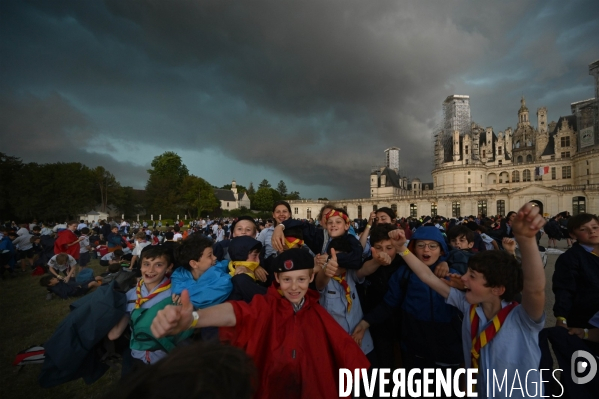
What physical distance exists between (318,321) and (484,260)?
1408mm

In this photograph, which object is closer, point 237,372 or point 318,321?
point 237,372

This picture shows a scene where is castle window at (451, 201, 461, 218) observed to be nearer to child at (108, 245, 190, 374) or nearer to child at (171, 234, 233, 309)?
child at (171, 234, 233, 309)

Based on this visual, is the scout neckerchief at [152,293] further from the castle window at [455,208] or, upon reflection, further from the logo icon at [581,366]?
the castle window at [455,208]

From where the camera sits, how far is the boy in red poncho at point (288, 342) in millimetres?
1804

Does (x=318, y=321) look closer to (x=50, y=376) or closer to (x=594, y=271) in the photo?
(x=50, y=376)

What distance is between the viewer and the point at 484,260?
2197mm

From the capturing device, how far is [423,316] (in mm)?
2768

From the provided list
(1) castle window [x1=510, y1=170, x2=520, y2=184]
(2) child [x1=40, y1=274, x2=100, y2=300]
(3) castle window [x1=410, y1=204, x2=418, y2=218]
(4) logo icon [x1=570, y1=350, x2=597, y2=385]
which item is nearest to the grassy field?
(2) child [x1=40, y1=274, x2=100, y2=300]

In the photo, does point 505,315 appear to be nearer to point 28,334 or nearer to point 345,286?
point 345,286

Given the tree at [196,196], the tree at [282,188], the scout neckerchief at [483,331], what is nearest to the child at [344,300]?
the scout neckerchief at [483,331]

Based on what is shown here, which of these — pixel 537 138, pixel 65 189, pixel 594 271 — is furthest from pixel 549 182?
pixel 65 189

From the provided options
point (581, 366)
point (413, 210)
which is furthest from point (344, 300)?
point (413, 210)

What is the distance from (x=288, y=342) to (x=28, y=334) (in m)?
6.47

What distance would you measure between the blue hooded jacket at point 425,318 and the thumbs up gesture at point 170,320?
204cm
